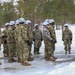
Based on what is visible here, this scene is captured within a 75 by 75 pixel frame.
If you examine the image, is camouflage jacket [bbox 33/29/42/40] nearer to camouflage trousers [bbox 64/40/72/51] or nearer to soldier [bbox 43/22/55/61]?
camouflage trousers [bbox 64/40/72/51]

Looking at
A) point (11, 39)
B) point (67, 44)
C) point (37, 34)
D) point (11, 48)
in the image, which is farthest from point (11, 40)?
point (67, 44)

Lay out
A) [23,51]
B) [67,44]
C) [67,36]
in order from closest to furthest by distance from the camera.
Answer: [23,51]
[67,36]
[67,44]

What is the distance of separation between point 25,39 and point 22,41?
132 millimetres

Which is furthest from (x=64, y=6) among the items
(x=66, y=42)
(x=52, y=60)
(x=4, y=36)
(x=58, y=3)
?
(x=52, y=60)

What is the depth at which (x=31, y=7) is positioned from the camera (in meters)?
27.1

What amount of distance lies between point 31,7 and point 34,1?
2.21ft

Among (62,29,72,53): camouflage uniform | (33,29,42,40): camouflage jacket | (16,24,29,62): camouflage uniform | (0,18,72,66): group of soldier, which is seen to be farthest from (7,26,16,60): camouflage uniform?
(62,29,72,53): camouflage uniform

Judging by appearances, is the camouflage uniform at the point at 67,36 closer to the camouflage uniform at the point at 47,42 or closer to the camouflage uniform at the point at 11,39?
the camouflage uniform at the point at 47,42

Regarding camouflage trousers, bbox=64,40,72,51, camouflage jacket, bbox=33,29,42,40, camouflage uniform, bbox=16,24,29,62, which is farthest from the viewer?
camouflage trousers, bbox=64,40,72,51

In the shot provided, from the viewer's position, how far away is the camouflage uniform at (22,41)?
11438mm

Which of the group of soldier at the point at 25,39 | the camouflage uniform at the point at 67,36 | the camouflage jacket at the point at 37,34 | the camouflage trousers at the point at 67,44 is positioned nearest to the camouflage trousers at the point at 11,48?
the group of soldier at the point at 25,39

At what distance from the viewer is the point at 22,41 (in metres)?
11.6

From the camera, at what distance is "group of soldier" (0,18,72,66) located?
11531 mm

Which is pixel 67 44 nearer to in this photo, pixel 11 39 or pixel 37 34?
pixel 37 34
